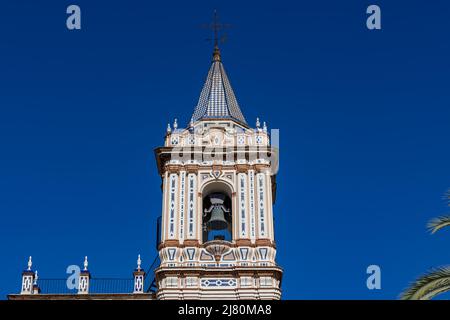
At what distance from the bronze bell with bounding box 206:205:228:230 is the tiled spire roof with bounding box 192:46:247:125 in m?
4.23

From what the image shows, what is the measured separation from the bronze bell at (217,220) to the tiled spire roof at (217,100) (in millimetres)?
4225

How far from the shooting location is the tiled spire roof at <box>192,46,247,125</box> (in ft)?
105

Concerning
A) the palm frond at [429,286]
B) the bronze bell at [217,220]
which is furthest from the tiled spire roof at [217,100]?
the palm frond at [429,286]

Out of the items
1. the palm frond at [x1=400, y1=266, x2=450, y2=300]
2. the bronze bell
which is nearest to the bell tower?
the bronze bell

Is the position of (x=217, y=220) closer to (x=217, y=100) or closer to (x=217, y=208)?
(x=217, y=208)

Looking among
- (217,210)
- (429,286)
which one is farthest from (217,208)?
(429,286)

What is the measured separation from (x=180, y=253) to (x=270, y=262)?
318 centimetres

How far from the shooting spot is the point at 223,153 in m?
30.0

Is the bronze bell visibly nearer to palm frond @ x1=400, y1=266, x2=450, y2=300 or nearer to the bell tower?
the bell tower

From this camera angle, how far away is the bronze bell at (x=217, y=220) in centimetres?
2900
